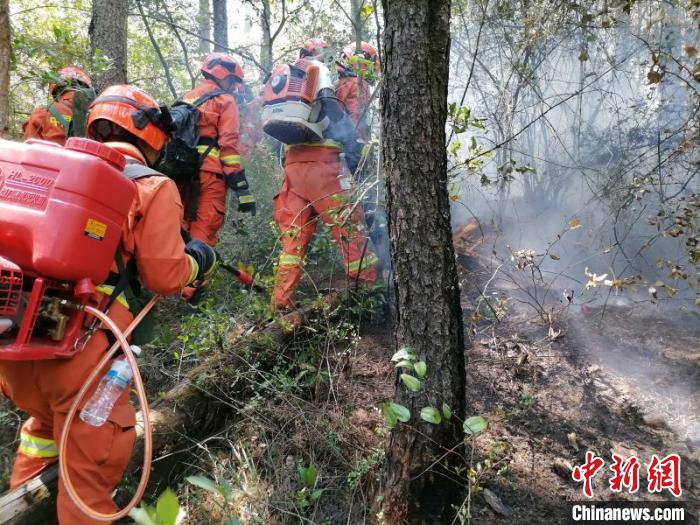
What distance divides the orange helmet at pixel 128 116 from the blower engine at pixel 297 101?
149 centimetres

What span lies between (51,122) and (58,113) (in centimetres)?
33

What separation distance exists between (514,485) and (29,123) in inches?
186

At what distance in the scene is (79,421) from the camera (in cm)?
186

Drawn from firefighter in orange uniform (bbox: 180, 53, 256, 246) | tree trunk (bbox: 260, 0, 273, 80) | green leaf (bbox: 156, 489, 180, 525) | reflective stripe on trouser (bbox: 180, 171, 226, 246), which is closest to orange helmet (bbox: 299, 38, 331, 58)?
firefighter in orange uniform (bbox: 180, 53, 256, 246)

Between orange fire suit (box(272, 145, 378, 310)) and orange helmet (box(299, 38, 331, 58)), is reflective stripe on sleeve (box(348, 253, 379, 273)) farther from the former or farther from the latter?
orange helmet (box(299, 38, 331, 58))

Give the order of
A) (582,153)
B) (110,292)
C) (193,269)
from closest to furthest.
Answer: (110,292) → (193,269) → (582,153)

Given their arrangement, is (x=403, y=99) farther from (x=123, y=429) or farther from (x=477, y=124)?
(x=123, y=429)

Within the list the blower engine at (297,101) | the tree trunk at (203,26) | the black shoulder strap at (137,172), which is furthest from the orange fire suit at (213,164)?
the tree trunk at (203,26)

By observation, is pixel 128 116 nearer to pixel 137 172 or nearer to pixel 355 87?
pixel 137 172

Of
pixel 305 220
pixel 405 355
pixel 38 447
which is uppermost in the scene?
pixel 305 220

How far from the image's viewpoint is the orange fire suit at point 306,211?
3721 millimetres

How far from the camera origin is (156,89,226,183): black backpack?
163 inches

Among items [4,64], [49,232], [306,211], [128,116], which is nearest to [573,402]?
[306,211]

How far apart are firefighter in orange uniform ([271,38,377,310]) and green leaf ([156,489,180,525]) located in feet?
10.0
